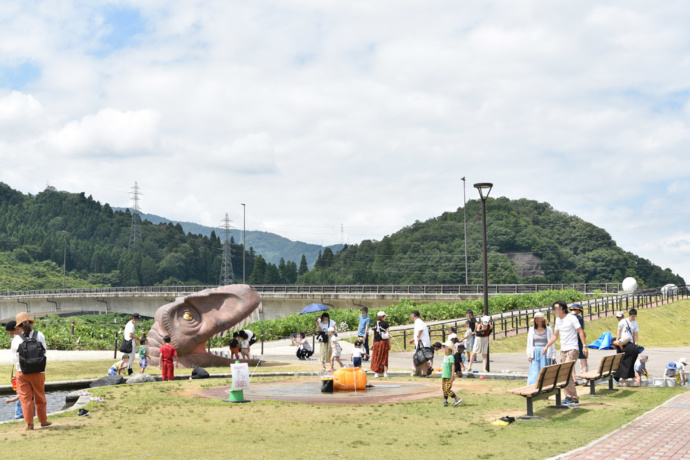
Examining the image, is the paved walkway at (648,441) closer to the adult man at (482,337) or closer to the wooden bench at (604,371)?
the wooden bench at (604,371)

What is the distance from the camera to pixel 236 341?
754 inches

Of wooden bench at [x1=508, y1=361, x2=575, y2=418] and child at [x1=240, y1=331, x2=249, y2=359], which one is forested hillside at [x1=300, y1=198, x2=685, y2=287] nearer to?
child at [x1=240, y1=331, x2=249, y2=359]

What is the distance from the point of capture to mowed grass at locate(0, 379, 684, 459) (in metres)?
8.17

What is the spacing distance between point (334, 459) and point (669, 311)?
1439 inches

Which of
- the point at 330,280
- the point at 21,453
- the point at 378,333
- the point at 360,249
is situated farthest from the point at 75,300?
the point at 21,453

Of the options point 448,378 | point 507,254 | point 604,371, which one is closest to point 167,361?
point 448,378

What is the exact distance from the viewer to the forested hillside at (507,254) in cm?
8706

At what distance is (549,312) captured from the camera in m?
31.1

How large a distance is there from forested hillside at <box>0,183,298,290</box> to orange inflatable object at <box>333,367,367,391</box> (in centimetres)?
9668

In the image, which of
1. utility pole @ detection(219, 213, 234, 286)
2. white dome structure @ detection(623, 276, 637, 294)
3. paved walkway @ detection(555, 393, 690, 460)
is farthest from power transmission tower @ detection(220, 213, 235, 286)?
paved walkway @ detection(555, 393, 690, 460)

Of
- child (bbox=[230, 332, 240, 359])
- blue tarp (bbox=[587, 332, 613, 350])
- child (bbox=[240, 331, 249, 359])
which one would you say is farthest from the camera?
blue tarp (bbox=[587, 332, 613, 350])

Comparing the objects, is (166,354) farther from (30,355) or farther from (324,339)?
(30,355)

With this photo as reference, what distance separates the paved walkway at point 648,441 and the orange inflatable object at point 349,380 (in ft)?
18.8

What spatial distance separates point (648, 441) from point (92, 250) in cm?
13925
